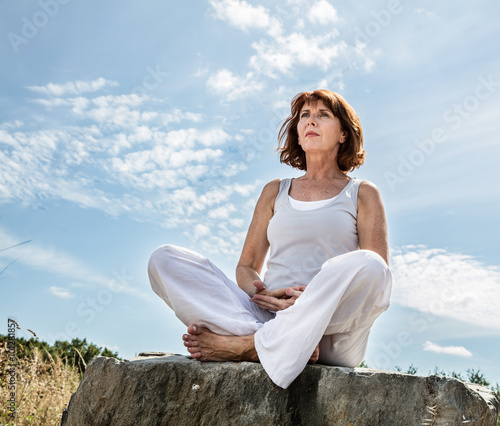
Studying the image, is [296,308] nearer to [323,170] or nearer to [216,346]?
[216,346]

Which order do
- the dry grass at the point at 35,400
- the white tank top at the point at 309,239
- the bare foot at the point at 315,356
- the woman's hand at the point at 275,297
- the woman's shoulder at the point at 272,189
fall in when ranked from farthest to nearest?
the dry grass at the point at 35,400
the woman's shoulder at the point at 272,189
the white tank top at the point at 309,239
the woman's hand at the point at 275,297
the bare foot at the point at 315,356

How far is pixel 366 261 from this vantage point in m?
2.90

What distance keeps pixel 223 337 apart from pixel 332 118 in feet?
6.11

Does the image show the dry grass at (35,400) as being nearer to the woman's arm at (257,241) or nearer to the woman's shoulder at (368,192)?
the woman's arm at (257,241)

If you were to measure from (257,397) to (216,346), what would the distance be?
41cm

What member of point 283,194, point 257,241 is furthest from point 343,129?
A: point 257,241

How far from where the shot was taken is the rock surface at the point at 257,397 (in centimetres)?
269

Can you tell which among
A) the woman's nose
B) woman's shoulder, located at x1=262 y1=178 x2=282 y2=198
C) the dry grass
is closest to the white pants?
woman's shoulder, located at x1=262 y1=178 x2=282 y2=198

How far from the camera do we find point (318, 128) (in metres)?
3.97

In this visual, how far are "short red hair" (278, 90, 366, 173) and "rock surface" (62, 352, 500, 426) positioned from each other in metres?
1.78

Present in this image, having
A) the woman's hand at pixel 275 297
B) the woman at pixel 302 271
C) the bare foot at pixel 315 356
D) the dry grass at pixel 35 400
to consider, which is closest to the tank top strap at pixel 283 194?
the woman at pixel 302 271

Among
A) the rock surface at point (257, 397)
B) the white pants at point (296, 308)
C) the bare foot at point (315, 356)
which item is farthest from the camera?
the bare foot at point (315, 356)

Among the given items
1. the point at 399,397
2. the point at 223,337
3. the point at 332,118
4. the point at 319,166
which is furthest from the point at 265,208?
the point at 399,397

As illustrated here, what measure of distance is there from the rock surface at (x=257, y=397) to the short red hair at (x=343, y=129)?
5.84 feet
